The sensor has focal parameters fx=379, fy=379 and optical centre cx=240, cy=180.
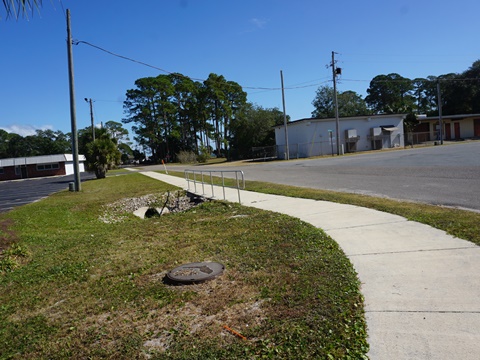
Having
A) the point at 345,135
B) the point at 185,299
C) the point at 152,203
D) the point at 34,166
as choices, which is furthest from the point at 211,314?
the point at 34,166

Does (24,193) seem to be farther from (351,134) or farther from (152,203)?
(351,134)

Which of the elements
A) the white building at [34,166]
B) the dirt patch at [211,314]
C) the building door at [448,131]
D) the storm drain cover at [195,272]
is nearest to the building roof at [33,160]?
the white building at [34,166]

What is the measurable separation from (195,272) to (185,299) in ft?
2.46

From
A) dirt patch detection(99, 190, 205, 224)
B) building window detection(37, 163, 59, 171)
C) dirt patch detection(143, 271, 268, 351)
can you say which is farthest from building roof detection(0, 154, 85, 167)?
dirt patch detection(143, 271, 268, 351)

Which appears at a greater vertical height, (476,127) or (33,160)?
(476,127)

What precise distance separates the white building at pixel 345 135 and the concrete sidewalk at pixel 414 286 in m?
39.9

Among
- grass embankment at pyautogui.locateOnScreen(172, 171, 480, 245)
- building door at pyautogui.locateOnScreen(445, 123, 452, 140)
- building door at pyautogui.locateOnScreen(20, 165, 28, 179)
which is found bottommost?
grass embankment at pyautogui.locateOnScreen(172, 171, 480, 245)

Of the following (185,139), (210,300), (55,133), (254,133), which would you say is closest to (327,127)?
(254,133)

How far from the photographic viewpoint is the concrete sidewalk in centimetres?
291

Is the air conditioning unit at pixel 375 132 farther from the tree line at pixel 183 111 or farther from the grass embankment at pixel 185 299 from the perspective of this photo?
the grass embankment at pixel 185 299

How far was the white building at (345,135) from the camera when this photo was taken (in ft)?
154

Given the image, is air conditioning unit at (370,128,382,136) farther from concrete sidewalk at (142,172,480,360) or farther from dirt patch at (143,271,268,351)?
dirt patch at (143,271,268,351)

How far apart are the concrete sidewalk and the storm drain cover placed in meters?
1.77

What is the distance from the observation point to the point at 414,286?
13.0 ft
